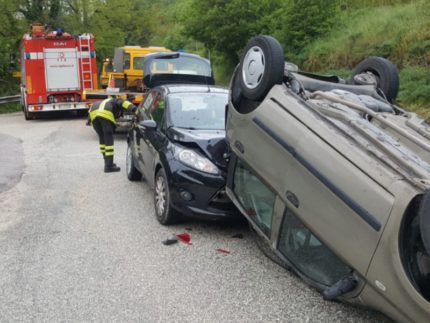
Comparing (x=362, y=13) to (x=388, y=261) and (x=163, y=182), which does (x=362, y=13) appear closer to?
(x=163, y=182)

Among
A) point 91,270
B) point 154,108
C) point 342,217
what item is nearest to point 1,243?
point 91,270

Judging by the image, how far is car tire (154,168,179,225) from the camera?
5.60m

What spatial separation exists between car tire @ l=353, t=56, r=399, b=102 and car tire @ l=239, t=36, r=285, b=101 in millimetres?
1558

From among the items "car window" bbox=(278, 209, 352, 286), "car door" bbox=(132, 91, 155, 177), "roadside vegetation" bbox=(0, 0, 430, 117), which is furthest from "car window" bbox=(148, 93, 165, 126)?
"roadside vegetation" bbox=(0, 0, 430, 117)

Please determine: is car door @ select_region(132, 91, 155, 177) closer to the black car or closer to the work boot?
the black car

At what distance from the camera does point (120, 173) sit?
8.81 meters

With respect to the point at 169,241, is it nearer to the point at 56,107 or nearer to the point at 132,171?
the point at 132,171

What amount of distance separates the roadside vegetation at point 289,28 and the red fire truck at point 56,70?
8.40m

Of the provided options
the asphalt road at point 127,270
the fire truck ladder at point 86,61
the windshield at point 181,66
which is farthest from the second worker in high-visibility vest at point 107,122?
the fire truck ladder at point 86,61

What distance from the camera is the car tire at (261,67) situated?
4055 millimetres

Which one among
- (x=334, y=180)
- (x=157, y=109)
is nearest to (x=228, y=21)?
(x=157, y=109)

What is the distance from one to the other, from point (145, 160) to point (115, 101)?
282 cm

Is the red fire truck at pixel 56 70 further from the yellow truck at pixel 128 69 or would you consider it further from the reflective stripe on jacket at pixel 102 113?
the reflective stripe on jacket at pixel 102 113

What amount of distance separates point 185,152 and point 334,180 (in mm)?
2613
